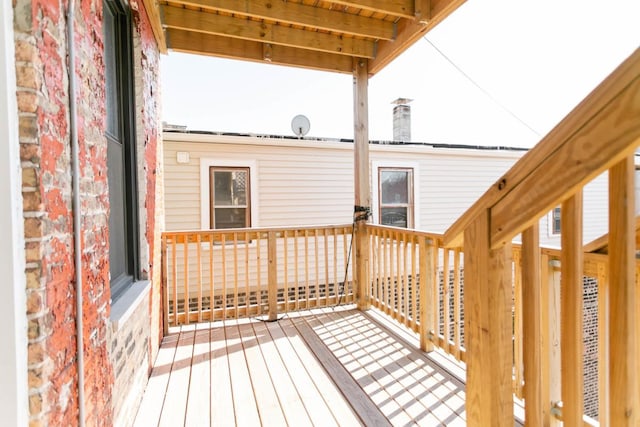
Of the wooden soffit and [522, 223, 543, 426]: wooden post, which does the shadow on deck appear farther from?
the wooden soffit

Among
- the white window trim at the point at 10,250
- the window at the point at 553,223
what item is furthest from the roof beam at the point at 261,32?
the window at the point at 553,223

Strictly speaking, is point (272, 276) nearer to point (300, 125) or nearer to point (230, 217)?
point (230, 217)

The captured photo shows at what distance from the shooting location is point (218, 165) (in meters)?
5.02

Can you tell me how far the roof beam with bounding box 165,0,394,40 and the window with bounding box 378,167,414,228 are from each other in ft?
9.84

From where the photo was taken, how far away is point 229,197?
520 centimetres

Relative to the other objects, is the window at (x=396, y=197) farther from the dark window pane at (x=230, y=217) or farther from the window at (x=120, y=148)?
the window at (x=120, y=148)

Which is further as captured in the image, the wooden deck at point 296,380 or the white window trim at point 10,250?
the wooden deck at point 296,380

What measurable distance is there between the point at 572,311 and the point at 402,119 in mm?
7408

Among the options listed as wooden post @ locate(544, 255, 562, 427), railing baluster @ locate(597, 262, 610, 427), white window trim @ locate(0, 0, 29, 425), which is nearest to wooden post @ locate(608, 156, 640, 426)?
railing baluster @ locate(597, 262, 610, 427)

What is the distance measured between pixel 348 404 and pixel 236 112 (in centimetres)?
932

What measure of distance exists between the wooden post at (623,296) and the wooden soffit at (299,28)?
2.70 m

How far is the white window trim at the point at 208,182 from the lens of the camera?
195 inches

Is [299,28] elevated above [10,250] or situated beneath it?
elevated above

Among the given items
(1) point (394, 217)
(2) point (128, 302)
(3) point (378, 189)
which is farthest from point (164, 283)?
(1) point (394, 217)
